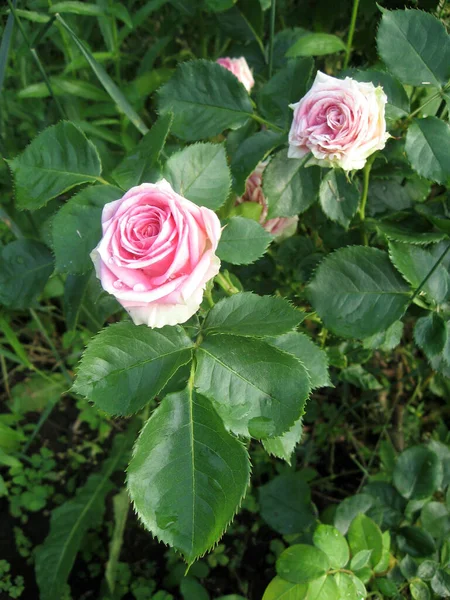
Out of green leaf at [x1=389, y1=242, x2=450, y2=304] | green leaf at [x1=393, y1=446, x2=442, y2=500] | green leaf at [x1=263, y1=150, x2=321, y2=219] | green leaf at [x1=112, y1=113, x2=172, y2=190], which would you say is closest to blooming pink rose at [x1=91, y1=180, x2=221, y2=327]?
green leaf at [x1=112, y1=113, x2=172, y2=190]

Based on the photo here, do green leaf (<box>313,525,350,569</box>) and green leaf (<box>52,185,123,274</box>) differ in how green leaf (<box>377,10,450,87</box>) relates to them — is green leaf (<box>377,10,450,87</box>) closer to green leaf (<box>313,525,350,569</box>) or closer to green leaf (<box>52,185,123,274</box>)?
green leaf (<box>52,185,123,274</box>)

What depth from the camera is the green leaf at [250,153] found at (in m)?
0.90

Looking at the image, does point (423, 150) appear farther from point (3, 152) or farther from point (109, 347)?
point (3, 152)

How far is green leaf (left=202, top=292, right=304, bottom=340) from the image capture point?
0.67 m

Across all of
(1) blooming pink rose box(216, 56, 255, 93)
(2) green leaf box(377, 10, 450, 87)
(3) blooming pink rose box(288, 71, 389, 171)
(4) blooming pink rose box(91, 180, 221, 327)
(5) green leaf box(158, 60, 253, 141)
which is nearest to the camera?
(4) blooming pink rose box(91, 180, 221, 327)

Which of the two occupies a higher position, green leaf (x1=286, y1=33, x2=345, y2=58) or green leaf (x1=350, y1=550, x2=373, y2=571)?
green leaf (x1=286, y1=33, x2=345, y2=58)

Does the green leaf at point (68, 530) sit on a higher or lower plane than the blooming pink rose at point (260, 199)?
lower

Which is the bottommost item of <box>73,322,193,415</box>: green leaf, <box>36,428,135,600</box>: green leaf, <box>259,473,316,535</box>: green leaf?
<box>36,428,135,600</box>: green leaf

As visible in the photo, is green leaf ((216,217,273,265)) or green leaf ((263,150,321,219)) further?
green leaf ((263,150,321,219))

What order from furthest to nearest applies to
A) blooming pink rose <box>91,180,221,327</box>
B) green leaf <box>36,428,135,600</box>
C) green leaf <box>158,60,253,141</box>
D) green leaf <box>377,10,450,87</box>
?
green leaf <box>36,428,135,600</box>
green leaf <box>158,60,253,141</box>
green leaf <box>377,10,450,87</box>
blooming pink rose <box>91,180,221,327</box>

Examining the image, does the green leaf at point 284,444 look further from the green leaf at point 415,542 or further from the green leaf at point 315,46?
the green leaf at point 315,46

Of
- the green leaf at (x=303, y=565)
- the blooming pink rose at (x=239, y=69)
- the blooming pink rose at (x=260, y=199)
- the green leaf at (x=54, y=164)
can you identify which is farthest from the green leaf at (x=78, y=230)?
the green leaf at (x=303, y=565)

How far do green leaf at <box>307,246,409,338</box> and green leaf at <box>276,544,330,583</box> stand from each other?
345 millimetres

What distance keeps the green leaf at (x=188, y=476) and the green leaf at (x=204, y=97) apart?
521 mm
